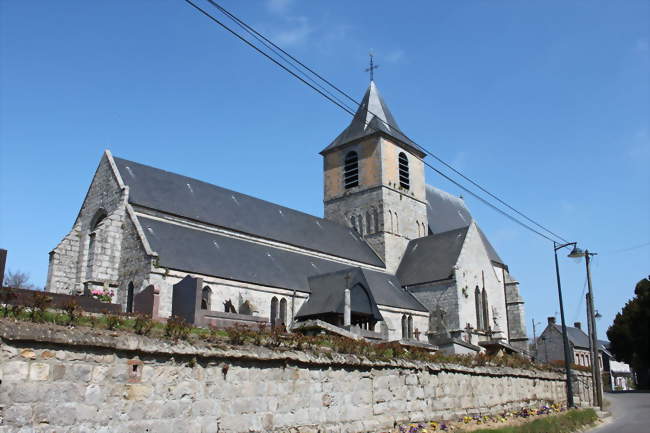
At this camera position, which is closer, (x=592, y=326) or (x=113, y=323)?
(x=113, y=323)

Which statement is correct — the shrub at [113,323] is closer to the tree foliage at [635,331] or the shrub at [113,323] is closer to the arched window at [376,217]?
the arched window at [376,217]

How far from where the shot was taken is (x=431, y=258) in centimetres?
3581

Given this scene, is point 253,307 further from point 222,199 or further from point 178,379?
point 178,379

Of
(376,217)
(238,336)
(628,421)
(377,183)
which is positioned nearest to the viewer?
(238,336)

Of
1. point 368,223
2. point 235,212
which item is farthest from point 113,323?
point 368,223

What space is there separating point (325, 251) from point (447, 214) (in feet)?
57.0

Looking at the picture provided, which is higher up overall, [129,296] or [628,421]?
[129,296]

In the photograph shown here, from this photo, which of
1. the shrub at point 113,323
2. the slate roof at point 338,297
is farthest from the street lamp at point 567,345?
the shrub at point 113,323

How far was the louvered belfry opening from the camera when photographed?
40.5 metres

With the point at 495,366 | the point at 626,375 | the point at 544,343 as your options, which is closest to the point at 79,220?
the point at 495,366

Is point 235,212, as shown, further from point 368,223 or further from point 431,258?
point 431,258

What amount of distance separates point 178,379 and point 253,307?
16.6m

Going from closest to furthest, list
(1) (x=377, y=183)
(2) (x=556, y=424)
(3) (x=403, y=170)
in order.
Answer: (2) (x=556, y=424) < (1) (x=377, y=183) < (3) (x=403, y=170)

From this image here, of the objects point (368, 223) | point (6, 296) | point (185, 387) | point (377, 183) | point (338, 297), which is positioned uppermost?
point (377, 183)
